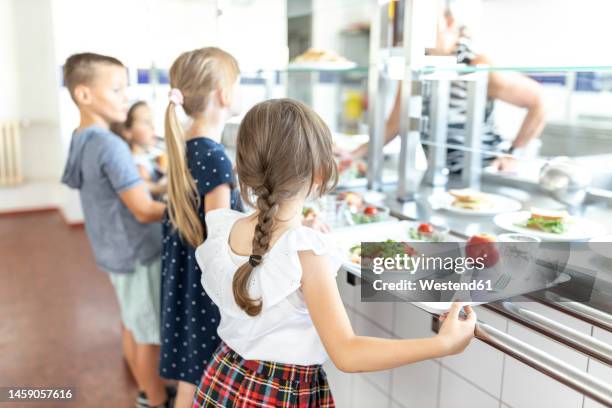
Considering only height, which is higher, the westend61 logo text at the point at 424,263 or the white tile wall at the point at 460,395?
the westend61 logo text at the point at 424,263

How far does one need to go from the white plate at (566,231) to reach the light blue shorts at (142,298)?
0.99 meters

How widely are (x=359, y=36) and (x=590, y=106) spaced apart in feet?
6.91

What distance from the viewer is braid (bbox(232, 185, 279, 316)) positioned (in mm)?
855

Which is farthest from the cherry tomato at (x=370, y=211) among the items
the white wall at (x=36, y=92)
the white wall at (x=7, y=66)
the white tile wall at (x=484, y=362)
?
the white wall at (x=7, y=66)

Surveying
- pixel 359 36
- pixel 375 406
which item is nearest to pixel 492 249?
pixel 375 406

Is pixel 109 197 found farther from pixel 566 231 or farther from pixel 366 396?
pixel 566 231

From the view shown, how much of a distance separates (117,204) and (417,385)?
0.94m

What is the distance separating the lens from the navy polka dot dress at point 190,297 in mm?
1257

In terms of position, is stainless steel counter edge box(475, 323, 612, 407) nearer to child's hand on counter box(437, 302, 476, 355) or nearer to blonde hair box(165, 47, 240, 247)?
child's hand on counter box(437, 302, 476, 355)

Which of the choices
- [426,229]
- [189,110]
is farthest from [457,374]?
[189,110]

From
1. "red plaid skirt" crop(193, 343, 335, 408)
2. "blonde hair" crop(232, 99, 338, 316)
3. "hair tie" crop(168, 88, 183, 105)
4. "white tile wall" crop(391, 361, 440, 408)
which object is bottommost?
"white tile wall" crop(391, 361, 440, 408)

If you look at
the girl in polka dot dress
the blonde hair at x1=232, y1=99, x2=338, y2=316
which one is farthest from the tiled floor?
the blonde hair at x1=232, y1=99, x2=338, y2=316

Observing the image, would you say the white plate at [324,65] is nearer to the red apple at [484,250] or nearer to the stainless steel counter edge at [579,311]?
the red apple at [484,250]

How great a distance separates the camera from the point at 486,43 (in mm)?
3424
